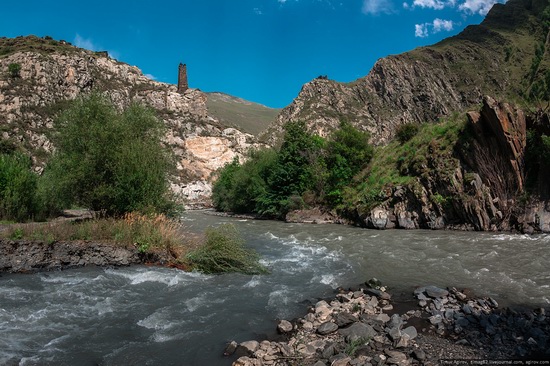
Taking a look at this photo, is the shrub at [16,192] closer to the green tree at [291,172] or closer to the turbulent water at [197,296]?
the turbulent water at [197,296]

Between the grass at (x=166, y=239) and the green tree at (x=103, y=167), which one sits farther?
the green tree at (x=103, y=167)

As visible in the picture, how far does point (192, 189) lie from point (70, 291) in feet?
263

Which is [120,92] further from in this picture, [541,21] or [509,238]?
[541,21]

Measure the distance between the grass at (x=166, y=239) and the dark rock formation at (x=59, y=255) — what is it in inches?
13.2

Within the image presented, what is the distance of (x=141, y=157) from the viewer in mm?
17922

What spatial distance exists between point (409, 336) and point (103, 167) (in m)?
16.8

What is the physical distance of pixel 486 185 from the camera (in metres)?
23.4

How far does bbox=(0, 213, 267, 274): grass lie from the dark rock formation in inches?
13.2

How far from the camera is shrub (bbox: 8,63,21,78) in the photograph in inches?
2803

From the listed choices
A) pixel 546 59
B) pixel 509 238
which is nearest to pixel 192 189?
pixel 509 238

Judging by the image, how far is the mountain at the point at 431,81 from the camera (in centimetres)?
11219

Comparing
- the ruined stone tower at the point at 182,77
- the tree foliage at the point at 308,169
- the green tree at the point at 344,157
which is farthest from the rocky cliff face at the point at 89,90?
the green tree at the point at 344,157

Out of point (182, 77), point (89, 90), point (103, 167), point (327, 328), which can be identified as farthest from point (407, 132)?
point (182, 77)

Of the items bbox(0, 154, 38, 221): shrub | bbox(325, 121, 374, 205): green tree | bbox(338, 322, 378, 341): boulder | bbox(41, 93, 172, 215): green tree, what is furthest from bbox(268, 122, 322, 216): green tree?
bbox(338, 322, 378, 341): boulder
